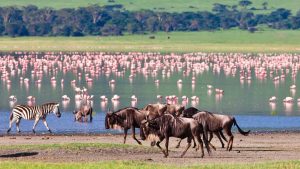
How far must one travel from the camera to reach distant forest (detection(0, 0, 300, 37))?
133 metres

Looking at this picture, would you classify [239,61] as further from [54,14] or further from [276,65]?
[54,14]

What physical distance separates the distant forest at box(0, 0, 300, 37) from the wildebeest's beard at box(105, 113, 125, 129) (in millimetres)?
103981

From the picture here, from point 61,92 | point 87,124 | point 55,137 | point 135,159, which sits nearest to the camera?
point 135,159

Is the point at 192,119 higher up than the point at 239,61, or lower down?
higher up

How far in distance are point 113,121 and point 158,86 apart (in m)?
27.8

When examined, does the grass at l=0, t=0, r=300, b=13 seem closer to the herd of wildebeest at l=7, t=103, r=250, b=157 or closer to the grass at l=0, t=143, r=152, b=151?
the herd of wildebeest at l=7, t=103, r=250, b=157

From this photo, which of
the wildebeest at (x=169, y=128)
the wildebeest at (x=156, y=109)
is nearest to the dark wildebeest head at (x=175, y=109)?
the wildebeest at (x=156, y=109)

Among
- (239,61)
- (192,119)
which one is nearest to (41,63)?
(239,61)

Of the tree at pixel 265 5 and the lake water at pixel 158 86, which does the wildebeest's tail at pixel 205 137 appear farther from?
the tree at pixel 265 5

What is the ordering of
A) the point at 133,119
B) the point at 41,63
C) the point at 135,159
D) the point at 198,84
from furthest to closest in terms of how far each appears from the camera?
the point at 41,63 → the point at 198,84 → the point at 133,119 → the point at 135,159

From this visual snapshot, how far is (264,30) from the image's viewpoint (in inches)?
5369

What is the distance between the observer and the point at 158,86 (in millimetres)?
54156

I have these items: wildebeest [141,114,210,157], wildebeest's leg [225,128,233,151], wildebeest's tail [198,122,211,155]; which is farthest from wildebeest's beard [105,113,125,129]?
wildebeest [141,114,210,157]

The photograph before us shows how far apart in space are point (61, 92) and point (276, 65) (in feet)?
104
